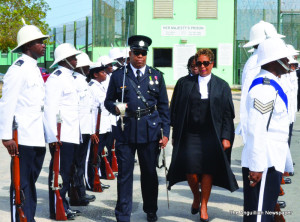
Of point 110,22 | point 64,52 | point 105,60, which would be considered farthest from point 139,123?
point 110,22

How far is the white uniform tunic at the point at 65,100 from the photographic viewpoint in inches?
273

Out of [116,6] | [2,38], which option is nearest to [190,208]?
[2,38]

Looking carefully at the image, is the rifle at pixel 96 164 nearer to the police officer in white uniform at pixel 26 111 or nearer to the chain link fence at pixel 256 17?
the police officer in white uniform at pixel 26 111

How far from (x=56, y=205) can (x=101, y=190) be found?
172cm

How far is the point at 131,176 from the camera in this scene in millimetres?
6941

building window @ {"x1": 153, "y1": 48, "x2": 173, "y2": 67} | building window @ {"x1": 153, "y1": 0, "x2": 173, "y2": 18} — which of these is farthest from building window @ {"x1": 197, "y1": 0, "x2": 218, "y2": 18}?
building window @ {"x1": 153, "y1": 48, "x2": 173, "y2": 67}

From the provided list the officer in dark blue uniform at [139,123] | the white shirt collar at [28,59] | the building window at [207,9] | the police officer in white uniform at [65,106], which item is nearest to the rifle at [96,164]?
the police officer in white uniform at [65,106]

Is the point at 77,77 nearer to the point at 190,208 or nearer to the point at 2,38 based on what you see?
the point at 190,208

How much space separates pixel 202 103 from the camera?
709cm

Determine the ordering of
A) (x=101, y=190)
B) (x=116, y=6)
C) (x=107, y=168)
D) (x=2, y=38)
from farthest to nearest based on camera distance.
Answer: (x=116, y=6) < (x=2, y=38) < (x=107, y=168) < (x=101, y=190)

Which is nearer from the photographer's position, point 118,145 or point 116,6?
point 118,145

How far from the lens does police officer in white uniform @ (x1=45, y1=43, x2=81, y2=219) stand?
6992mm

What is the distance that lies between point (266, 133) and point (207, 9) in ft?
123

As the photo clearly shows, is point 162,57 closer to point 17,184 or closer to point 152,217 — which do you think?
point 152,217
